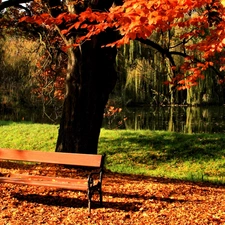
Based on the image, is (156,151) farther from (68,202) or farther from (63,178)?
(63,178)

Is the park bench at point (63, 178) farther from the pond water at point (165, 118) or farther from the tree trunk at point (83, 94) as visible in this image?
the pond water at point (165, 118)

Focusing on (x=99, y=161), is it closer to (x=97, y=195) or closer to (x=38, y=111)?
(x=97, y=195)

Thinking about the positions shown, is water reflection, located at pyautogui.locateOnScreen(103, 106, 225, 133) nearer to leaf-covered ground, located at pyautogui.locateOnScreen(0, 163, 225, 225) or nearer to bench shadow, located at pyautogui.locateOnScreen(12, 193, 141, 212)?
leaf-covered ground, located at pyautogui.locateOnScreen(0, 163, 225, 225)

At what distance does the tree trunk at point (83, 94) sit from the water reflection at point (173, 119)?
11202 mm

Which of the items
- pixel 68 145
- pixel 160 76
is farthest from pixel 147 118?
pixel 68 145

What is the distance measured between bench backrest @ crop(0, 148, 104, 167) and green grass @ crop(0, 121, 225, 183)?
183 inches

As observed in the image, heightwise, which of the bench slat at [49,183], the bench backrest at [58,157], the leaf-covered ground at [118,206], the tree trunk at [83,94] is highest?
the tree trunk at [83,94]

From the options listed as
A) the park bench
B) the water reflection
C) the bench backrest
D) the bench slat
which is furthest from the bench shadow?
the water reflection

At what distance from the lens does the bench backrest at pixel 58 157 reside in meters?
4.85

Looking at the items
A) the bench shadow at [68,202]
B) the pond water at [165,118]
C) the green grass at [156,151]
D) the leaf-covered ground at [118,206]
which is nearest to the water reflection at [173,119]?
the pond water at [165,118]

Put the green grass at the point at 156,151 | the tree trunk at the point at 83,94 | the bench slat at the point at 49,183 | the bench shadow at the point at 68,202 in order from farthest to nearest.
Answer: the green grass at the point at 156,151
the tree trunk at the point at 83,94
the bench shadow at the point at 68,202
the bench slat at the point at 49,183

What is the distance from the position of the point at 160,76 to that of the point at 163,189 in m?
19.1

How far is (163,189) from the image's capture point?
18.6 ft

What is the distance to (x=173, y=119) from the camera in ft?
73.1
